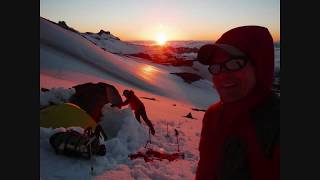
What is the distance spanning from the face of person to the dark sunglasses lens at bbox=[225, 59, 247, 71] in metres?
0.02

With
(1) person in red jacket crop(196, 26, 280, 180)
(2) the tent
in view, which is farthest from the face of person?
(2) the tent

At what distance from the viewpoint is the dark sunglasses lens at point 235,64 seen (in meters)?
2.12

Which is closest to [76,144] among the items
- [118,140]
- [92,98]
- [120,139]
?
[118,140]

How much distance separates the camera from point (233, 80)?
7.14 ft

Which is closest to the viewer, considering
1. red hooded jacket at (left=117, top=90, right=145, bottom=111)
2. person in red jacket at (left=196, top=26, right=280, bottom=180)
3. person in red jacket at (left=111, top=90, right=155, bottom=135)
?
person in red jacket at (left=196, top=26, right=280, bottom=180)

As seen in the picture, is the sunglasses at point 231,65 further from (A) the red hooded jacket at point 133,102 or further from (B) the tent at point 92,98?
(B) the tent at point 92,98

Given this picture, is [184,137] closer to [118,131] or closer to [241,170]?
[118,131]

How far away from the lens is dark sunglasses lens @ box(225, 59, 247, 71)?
83.4 inches

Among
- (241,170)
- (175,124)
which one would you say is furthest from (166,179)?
(175,124)

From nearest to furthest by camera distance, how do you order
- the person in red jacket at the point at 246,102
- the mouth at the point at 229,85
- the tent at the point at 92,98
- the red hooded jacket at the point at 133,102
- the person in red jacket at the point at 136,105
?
the person in red jacket at the point at 246,102 < the mouth at the point at 229,85 < the person in red jacket at the point at 136,105 < the red hooded jacket at the point at 133,102 < the tent at the point at 92,98

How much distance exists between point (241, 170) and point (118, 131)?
4653 millimetres

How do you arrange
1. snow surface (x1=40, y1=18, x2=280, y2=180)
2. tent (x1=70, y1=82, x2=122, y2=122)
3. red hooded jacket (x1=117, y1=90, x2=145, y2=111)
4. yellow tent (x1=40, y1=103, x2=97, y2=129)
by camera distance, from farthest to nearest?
tent (x1=70, y1=82, x2=122, y2=122) < red hooded jacket (x1=117, y1=90, x2=145, y2=111) < yellow tent (x1=40, y1=103, x2=97, y2=129) < snow surface (x1=40, y1=18, x2=280, y2=180)

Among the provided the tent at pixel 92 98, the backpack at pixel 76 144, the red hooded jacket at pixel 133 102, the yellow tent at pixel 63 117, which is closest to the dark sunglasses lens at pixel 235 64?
the backpack at pixel 76 144

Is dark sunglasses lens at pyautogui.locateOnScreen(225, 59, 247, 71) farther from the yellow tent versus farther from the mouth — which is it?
the yellow tent
